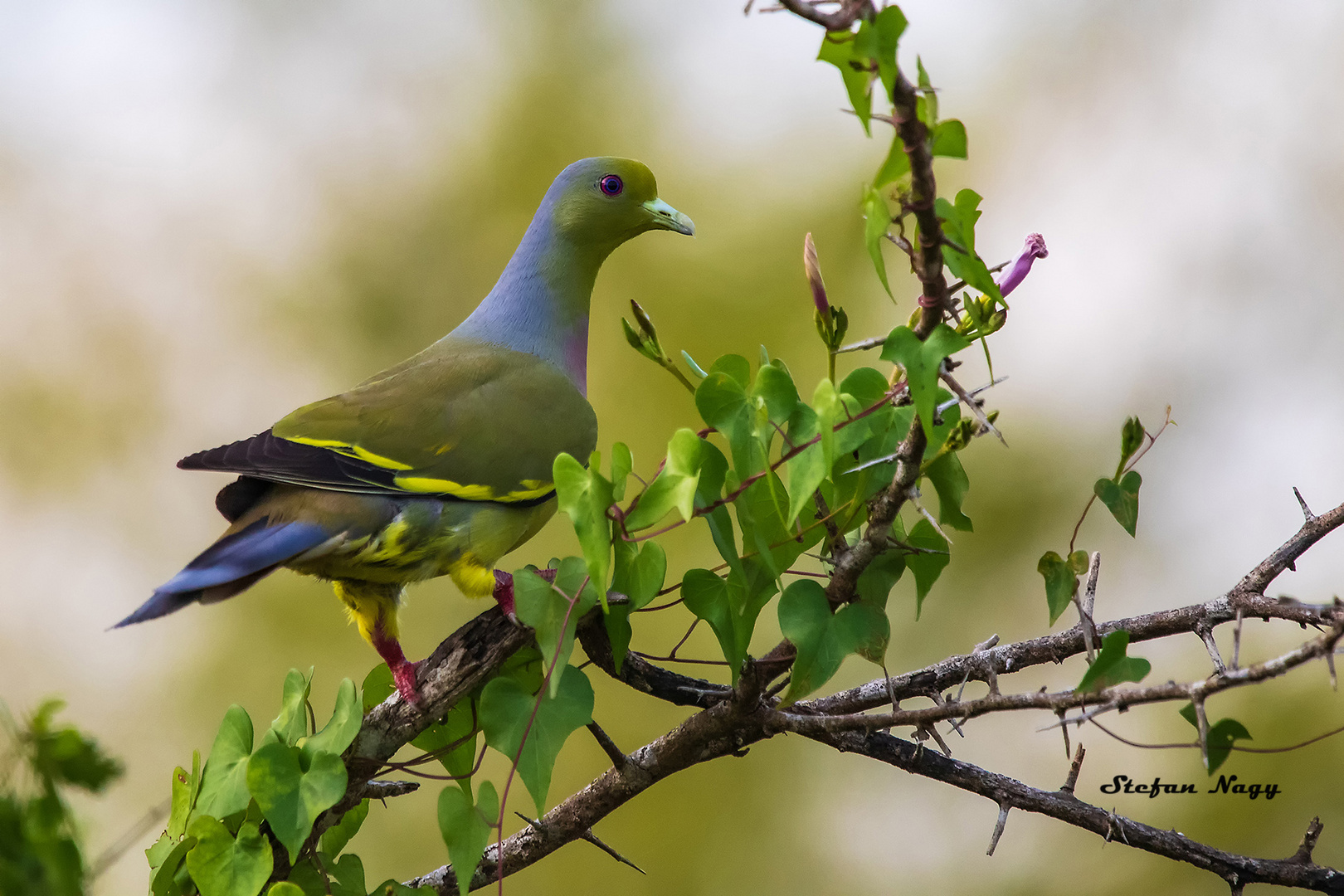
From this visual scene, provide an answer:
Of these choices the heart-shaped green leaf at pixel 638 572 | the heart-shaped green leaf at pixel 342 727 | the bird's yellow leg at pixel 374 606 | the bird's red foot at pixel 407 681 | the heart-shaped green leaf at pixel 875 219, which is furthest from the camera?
the bird's yellow leg at pixel 374 606

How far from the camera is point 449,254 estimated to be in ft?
14.1

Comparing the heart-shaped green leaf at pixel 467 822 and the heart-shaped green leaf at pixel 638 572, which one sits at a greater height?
the heart-shaped green leaf at pixel 638 572

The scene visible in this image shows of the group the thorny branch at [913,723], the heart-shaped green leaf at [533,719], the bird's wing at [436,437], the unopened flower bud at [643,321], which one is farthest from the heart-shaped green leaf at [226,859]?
the unopened flower bud at [643,321]

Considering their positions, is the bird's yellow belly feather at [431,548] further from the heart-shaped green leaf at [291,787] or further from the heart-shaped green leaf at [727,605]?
the heart-shaped green leaf at [727,605]

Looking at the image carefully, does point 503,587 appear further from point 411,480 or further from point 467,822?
point 467,822

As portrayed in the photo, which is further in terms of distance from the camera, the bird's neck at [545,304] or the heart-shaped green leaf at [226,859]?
the bird's neck at [545,304]

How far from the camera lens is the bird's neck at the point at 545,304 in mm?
2109

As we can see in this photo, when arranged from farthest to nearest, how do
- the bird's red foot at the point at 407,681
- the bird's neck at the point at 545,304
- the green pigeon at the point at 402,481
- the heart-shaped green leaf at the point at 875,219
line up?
the bird's neck at the point at 545,304
the green pigeon at the point at 402,481
the bird's red foot at the point at 407,681
the heart-shaped green leaf at the point at 875,219

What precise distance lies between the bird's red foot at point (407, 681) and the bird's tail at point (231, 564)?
23 cm

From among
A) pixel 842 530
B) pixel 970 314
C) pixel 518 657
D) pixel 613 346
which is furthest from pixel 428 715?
pixel 613 346

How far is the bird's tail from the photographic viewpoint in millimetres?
1374

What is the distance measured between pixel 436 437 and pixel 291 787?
0.63 metres

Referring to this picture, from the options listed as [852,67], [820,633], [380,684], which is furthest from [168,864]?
[852,67]

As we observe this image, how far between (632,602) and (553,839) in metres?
0.58
